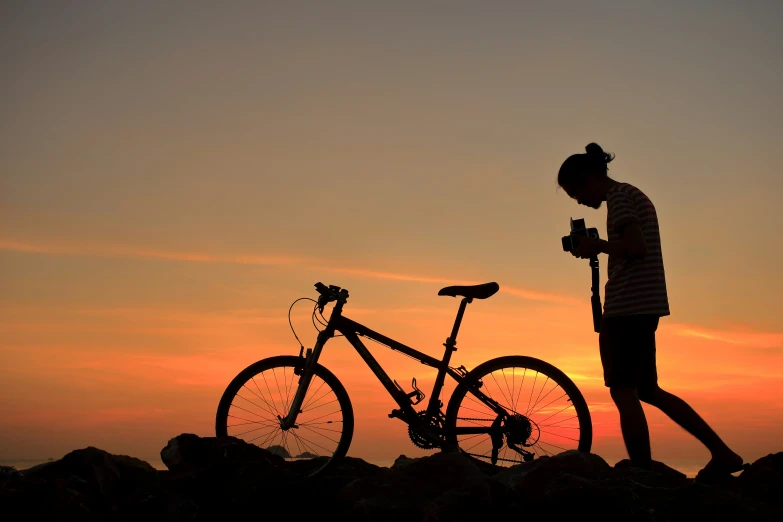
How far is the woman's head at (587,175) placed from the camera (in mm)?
6309

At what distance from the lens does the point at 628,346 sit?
6.07 meters

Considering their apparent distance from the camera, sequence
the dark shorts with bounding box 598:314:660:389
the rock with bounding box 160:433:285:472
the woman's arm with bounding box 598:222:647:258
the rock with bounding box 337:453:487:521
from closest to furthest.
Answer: the rock with bounding box 337:453:487:521, the woman's arm with bounding box 598:222:647:258, the dark shorts with bounding box 598:314:660:389, the rock with bounding box 160:433:285:472

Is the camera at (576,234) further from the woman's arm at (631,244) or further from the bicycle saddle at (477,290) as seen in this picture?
the bicycle saddle at (477,290)

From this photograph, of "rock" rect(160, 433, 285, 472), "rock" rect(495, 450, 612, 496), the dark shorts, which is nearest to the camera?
"rock" rect(495, 450, 612, 496)

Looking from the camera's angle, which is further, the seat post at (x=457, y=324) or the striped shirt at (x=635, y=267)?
the seat post at (x=457, y=324)

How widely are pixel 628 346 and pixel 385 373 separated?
227cm

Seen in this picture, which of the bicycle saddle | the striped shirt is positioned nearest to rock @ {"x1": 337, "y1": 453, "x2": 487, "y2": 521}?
the bicycle saddle

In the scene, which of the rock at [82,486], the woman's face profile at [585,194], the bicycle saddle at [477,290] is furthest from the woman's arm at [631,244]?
the rock at [82,486]

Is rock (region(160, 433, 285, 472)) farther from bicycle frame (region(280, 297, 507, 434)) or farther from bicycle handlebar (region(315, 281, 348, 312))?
bicycle handlebar (region(315, 281, 348, 312))

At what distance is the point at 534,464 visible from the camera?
5914mm

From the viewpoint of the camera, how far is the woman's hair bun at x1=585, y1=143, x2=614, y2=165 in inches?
250

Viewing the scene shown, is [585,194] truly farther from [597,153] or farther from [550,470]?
[550,470]

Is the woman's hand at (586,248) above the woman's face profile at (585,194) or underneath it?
underneath

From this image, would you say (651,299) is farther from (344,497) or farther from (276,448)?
(276,448)
